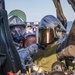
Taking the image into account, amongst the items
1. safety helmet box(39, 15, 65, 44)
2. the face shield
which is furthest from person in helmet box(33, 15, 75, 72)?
the face shield

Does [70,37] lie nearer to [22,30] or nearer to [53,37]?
[53,37]

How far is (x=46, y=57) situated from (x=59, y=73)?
2147 millimetres

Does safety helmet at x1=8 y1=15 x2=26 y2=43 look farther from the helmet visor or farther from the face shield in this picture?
the helmet visor

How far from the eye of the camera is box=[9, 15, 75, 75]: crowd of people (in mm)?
4199

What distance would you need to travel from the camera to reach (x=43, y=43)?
596 cm

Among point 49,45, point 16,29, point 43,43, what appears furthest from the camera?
point 16,29

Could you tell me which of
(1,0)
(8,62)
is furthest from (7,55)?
(1,0)

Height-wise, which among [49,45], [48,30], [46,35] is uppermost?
[48,30]

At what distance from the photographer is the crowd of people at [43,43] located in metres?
4.20

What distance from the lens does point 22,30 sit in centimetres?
721

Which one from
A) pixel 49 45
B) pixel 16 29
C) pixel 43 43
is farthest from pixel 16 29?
pixel 49 45

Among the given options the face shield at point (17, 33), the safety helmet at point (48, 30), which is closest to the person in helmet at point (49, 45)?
the safety helmet at point (48, 30)

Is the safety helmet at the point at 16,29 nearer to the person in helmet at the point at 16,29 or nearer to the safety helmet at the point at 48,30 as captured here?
the person in helmet at the point at 16,29

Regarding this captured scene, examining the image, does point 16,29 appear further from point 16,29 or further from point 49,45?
point 49,45
